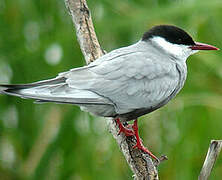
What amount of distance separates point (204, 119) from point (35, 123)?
68.2 inches

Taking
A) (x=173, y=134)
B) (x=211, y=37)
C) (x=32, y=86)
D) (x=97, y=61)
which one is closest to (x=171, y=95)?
(x=97, y=61)

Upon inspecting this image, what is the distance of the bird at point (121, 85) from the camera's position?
12.9 ft

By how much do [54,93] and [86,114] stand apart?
2.07 m

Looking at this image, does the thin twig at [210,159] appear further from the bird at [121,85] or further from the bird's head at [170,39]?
the bird's head at [170,39]

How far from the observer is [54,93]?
12.6 feet

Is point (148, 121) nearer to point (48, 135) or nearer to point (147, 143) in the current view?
point (147, 143)

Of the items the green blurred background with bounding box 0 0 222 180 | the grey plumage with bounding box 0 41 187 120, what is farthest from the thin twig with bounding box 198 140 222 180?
the green blurred background with bounding box 0 0 222 180

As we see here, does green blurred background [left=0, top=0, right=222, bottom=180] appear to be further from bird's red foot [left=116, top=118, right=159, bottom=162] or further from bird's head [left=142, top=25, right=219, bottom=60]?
bird's red foot [left=116, top=118, right=159, bottom=162]

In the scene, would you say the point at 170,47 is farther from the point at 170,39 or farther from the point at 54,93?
the point at 54,93

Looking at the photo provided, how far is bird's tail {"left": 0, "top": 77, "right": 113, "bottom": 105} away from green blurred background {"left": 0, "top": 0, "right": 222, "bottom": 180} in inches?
64.9

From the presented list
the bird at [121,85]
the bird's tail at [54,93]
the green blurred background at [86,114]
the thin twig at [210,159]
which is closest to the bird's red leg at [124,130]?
the bird at [121,85]

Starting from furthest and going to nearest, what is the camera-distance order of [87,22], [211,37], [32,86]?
[211,37] < [87,22] < [32,86]

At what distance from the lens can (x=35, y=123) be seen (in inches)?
242

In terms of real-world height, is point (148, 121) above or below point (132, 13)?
below
